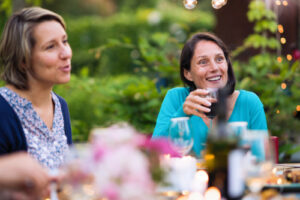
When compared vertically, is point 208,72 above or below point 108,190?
above

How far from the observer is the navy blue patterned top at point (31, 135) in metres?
2.04

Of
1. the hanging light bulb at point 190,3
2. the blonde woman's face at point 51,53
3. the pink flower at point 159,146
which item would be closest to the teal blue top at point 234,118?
the hanging light bulb at point 190,3

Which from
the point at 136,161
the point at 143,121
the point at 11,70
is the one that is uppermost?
the point at 11,70

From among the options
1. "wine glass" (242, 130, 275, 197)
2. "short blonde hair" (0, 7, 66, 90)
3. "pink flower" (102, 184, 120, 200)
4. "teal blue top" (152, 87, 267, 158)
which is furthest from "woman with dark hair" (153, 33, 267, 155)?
"pink flower" (102, 184, 120, 200)

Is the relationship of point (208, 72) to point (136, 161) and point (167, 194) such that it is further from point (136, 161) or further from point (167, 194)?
point (136, 161)

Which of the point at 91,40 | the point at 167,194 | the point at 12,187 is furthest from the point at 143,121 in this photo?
the point at 91,40

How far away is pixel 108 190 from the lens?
122 centimetres

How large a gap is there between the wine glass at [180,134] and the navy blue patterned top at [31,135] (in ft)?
1.93

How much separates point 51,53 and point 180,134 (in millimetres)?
704

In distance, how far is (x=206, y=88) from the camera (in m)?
2.66

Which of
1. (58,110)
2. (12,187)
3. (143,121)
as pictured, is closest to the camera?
(12,187)

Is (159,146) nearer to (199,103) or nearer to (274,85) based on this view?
(199,103)

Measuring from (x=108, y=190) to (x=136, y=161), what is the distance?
0.11 m

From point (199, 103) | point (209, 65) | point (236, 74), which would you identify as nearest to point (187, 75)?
point (209, 65)
